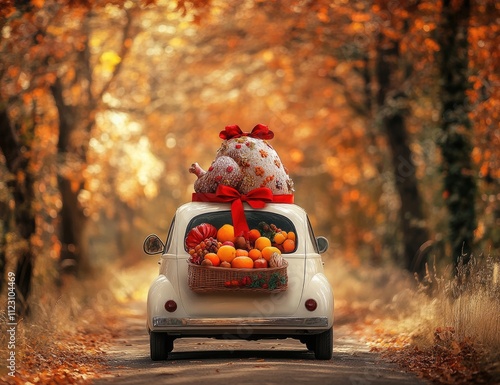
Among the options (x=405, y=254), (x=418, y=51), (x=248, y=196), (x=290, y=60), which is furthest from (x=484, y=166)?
(x=290, y=60)

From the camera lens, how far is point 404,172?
1006 inches

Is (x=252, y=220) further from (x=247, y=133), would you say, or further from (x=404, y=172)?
(x=404, y=172)

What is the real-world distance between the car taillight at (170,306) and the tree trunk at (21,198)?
6201mm

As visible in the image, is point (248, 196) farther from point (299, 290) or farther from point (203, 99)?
point (203, 99)

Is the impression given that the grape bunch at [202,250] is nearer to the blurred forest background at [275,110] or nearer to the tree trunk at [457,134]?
the blurred forest background at [275,110]

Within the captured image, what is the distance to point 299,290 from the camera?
13.3 m

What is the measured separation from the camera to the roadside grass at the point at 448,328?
11945 millimetres

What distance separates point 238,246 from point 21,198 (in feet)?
26.1

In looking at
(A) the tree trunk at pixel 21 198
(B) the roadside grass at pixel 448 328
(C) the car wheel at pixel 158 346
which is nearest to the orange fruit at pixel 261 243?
(C) the car wheel at pixel 158 346

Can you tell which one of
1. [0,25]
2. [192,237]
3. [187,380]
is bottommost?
[187,380]

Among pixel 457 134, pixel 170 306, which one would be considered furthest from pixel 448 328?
pixel 457 134

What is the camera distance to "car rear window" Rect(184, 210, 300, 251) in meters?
13.7

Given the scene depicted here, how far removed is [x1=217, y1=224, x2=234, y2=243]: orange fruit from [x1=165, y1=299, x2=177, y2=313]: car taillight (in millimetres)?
889

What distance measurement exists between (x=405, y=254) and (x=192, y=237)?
13.1m
